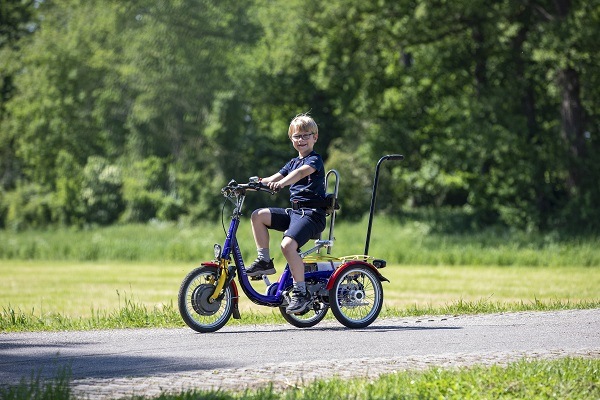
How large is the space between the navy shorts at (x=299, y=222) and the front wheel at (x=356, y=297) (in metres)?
0.55

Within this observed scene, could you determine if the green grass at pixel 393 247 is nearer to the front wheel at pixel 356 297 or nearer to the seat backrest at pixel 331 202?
the front wheel at pixel 356 297

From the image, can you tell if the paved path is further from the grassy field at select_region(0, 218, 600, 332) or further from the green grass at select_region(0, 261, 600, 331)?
the grassy field at select_region(0, 218, 600, 332)

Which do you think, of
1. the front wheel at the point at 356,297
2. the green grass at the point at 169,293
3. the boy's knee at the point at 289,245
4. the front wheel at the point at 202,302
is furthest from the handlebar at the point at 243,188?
the green grass at the point at 169,293

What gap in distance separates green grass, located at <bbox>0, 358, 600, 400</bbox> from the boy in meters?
2.74

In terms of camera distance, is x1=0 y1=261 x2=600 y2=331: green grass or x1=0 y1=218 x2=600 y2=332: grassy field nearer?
x1=0 y1=261 x2=600 y2=331: green grass

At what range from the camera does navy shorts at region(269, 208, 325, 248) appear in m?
10.5

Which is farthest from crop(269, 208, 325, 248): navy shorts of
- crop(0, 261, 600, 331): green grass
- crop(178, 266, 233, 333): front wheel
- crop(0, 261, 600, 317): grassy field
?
crop(0, 261, 600, 317): grassy field


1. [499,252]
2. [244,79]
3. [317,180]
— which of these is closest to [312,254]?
[317,180]

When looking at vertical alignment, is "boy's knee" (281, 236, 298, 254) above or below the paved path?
above

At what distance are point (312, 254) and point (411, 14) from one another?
841 inches

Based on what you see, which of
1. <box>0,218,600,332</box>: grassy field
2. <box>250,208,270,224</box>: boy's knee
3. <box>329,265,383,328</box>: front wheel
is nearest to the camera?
<box>250,208,270,224</box>: boy's knee

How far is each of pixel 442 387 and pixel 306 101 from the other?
126 feet

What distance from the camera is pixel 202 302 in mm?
10359

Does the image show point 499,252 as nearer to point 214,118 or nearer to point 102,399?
point 214,118
